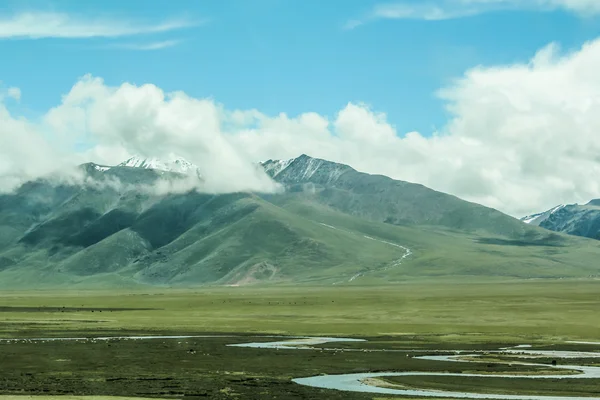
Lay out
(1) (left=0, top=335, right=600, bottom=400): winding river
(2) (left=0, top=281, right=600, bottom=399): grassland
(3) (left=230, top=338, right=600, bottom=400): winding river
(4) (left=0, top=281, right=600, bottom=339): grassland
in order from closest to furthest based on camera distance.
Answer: (3) (left=230, top=338, right=600, bottom=400): winding river, (1) (left=0, top=335, right=600, bottom=400): winding river, (2) (left=0, top=281, right=600, bottom=399): grassland, (4) (left=0, top=281, right=600, bottom=339): grassland

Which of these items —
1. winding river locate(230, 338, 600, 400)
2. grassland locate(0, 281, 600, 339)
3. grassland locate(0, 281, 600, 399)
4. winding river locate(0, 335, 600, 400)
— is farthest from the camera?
grassland locate(0, 281, 600, 339)

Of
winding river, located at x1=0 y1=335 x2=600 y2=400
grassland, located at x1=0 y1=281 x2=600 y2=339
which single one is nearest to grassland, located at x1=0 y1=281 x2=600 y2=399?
grassland, located at x1=0 y1=281 x2=600 y2=339

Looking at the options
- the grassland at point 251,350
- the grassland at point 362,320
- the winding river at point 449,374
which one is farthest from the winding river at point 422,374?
the grassland at point 362,320

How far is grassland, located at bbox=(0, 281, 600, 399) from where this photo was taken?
213 ft

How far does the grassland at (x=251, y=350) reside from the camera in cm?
6488

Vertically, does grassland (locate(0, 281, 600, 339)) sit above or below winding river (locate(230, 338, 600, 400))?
above

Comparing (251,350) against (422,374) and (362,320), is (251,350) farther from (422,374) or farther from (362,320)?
(362,320)

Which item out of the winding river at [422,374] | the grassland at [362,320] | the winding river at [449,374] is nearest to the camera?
the winding river at [449,374]

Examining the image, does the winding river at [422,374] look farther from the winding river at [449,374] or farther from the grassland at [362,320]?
the grassland at [362,320]

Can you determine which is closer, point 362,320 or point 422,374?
point 422,374

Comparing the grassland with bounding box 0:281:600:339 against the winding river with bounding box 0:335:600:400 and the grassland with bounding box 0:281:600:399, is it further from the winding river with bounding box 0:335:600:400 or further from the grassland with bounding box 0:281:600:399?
the winding river with bounding box 0:335:600:400

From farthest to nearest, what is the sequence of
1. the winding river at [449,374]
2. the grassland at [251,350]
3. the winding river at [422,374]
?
the grassland at [251,350] → the winding river at [422,374] → the winding river at [449,374]

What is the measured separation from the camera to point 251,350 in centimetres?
9281

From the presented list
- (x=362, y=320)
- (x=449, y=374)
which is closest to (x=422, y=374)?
(x=449, y=374)
